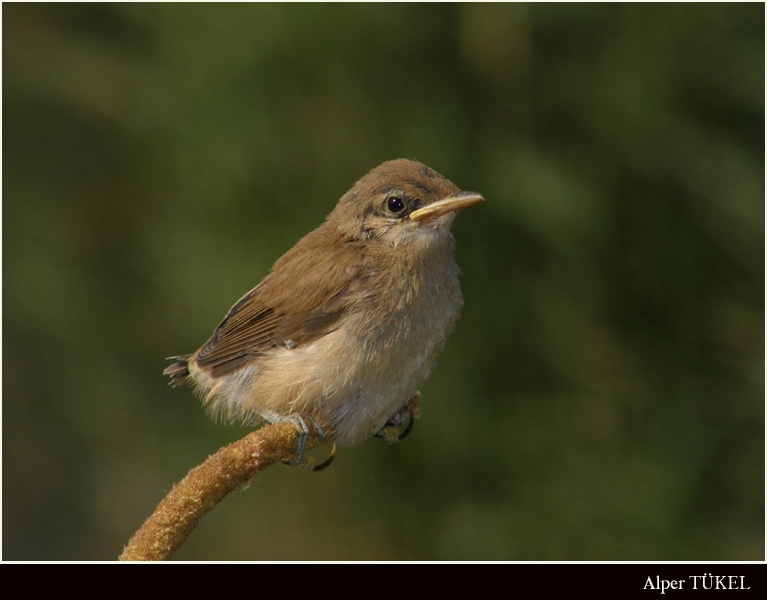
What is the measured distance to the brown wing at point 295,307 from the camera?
3465mm

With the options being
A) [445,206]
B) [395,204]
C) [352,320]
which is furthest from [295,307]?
[445,206]

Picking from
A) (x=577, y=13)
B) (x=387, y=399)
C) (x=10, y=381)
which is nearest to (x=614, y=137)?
(x=577, y=13)

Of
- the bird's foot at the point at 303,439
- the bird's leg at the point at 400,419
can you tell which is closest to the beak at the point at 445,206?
the bird's leg at the point at 400,419

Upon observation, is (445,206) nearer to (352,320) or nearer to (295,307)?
(352,320)

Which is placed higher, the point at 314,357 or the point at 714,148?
the point at 714,148

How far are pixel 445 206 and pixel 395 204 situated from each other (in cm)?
25

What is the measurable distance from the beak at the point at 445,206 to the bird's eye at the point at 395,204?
0.05 m

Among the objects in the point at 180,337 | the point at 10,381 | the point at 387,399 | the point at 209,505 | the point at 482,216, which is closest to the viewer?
the point at 209,505

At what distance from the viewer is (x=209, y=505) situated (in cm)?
208

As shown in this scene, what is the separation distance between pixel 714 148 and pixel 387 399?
2.85 metres

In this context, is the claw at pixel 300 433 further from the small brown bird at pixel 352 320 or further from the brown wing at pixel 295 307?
the brown wing at pixel 295 307

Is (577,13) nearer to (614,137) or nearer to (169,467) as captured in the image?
(614,137)

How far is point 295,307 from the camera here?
139 inches

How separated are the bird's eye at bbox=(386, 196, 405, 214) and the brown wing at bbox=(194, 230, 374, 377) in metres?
0.23
